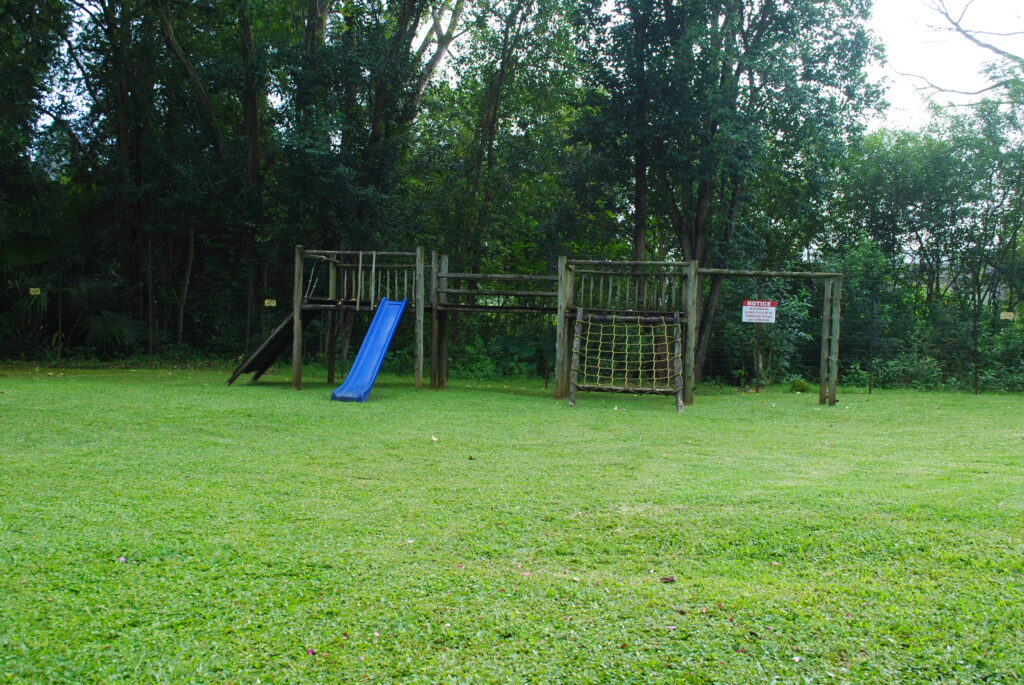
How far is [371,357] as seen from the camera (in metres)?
10.6

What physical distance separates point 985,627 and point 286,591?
2.14 m

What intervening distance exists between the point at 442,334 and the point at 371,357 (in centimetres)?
224

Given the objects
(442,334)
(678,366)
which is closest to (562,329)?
(678,366)

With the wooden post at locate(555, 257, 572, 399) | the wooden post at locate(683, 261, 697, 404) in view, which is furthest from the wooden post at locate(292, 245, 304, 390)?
the wooden post at locate(683, 261, 697, 404)

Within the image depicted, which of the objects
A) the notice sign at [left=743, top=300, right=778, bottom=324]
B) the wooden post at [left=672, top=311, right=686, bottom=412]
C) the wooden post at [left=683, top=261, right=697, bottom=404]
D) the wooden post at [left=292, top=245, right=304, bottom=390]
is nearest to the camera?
the wooden post at [left=672, top=311, right=686, bottom=412]

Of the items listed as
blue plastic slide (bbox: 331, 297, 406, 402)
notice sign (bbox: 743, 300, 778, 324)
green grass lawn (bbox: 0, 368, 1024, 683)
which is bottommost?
green grass lawn (bbox: 0, 368, 1024, 683)

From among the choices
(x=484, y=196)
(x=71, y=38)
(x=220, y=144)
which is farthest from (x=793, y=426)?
(x=71, y=38)

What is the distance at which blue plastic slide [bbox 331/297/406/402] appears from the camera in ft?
32.2

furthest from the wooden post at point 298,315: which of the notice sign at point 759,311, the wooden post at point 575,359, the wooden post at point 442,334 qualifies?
the notice sign at point 759,311

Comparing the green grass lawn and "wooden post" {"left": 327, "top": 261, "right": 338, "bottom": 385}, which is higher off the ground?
"wooden post" {"left": 327, "top": 261, "right": 338, "bottom": 385}

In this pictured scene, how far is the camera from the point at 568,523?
3822mm

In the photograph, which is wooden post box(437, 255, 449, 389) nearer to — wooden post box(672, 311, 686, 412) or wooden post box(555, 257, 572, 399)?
wooden post box(555, 257, 572, 399)

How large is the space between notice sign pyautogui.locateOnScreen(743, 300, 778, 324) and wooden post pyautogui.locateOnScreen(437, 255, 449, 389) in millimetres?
4122

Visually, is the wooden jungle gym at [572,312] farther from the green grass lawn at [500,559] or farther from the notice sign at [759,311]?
the green grass lawn at [500,559]
